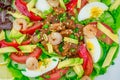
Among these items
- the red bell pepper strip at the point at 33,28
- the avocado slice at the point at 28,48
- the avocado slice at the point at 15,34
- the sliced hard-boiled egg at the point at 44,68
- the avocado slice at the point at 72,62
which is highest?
the red bell pepper strip at the point at 33,28

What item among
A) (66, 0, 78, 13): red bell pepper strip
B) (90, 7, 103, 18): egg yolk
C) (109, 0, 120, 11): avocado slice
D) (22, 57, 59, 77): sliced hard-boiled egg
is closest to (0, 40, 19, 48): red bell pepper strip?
(22, 57, 59, 77): sliced hard-boiled egg

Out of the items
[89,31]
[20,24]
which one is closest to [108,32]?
[89,31]

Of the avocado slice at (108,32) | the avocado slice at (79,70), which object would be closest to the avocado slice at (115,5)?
the avocado slice at (108,32)

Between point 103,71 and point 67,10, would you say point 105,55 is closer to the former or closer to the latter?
point 103,71

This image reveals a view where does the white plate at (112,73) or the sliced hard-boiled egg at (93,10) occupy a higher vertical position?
the sliced hard-boiled egg at (93,10)

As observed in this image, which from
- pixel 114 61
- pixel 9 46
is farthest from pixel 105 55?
pixel 9 46

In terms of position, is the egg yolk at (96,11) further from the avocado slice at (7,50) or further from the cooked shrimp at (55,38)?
the avocado slice at (7,50)
